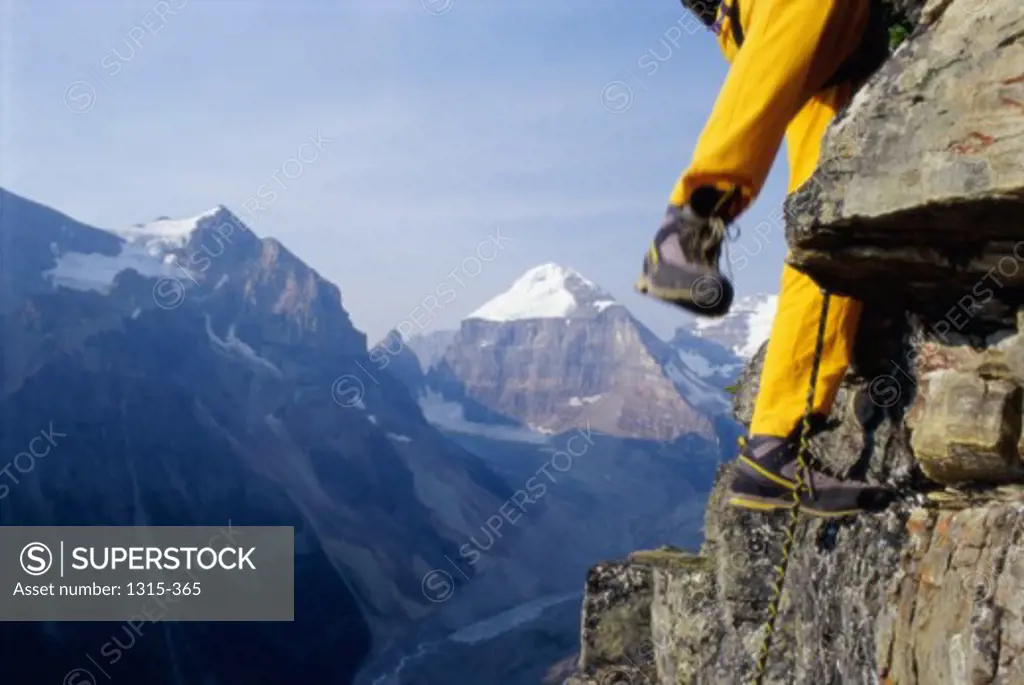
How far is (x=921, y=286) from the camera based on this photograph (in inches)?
182

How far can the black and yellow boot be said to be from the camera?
4109 millimetres

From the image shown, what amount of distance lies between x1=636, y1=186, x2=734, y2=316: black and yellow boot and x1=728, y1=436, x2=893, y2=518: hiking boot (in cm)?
120

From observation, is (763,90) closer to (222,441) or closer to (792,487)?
(792,487)

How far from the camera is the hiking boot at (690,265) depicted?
13.5 feet

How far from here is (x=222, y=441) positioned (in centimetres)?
11275

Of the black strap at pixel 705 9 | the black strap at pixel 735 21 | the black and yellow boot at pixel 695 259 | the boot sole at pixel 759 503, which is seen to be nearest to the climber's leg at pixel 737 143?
the black and yellow boot at pixel 695 259

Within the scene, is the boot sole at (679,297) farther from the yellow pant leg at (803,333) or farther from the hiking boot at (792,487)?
the hiking boot at (792,487)

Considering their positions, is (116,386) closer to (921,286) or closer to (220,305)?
(220,305)

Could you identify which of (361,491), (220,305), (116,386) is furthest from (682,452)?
(116,386)

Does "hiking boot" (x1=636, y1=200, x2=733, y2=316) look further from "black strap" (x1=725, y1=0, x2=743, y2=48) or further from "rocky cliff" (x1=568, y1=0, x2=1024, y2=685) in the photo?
"black strap" (x1=725, y1=0, x2=743, y2=48)

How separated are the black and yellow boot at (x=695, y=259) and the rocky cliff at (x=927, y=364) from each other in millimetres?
464

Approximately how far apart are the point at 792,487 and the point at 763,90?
6.95 feet

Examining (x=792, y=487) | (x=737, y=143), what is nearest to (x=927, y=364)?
(x=792, y=487)

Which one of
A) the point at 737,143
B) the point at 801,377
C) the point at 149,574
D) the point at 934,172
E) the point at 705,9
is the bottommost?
the point at 149,574
